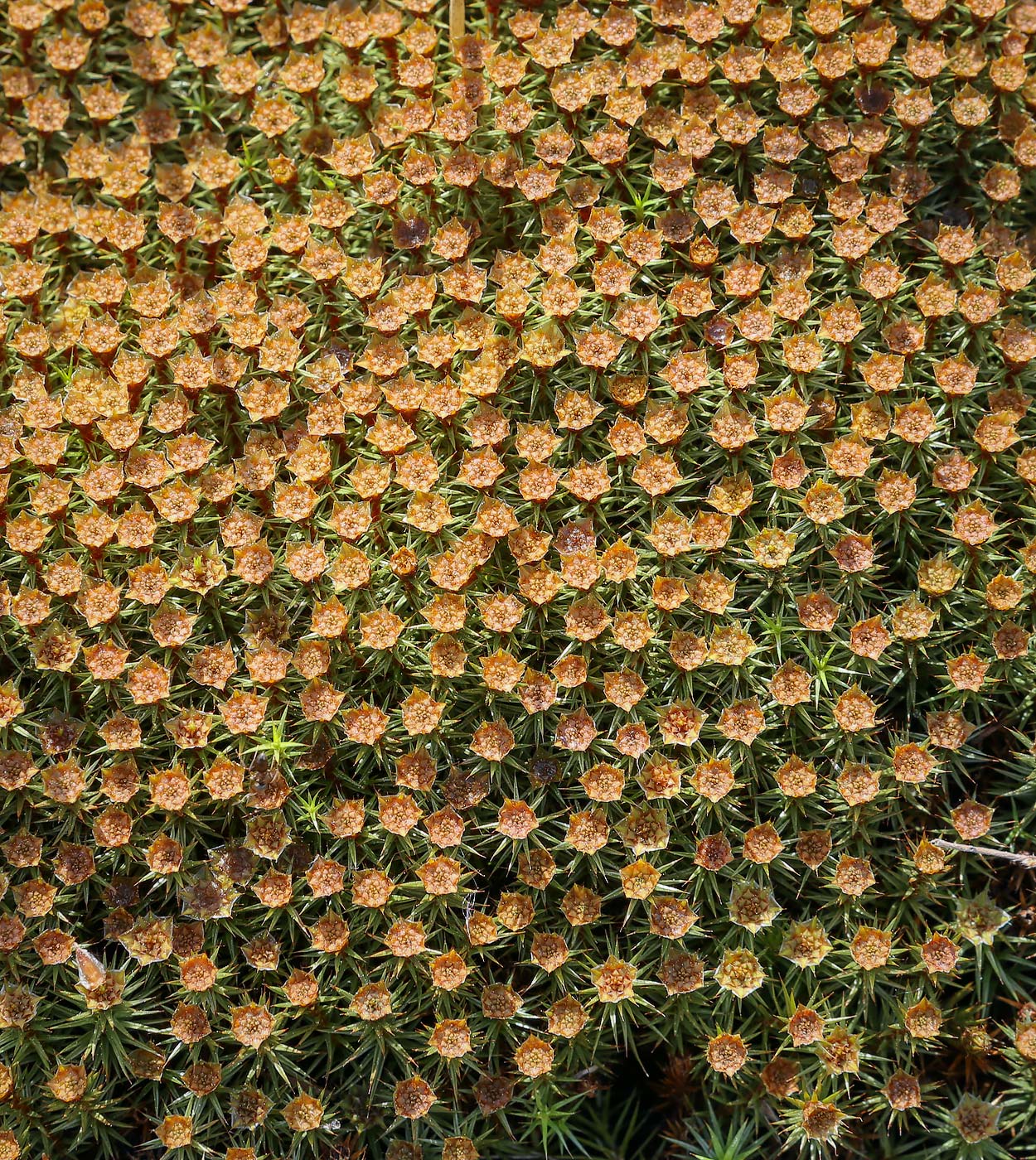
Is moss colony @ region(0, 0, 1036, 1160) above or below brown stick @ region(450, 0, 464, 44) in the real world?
below

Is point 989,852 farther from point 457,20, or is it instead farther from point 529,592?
point 457,20

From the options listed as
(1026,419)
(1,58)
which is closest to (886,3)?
(1026,419)

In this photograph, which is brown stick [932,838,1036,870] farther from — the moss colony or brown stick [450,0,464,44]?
brown stick [450,0,464,44]

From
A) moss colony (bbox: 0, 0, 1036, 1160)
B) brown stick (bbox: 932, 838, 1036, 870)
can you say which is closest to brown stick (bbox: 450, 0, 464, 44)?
moss colony (bbox: 0, 0, 1036, 1160)

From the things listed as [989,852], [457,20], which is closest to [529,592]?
[989,852]

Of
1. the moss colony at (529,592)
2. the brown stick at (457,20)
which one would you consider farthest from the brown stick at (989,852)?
the brown stick at (457,20)

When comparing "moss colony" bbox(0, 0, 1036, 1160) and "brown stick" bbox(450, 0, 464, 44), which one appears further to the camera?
"brown stick" bbox(450, 0, 464, 44)

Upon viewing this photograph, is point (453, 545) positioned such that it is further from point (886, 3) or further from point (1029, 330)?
point (886, 3)
